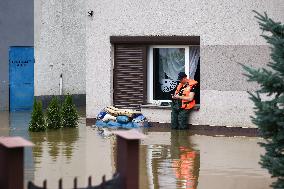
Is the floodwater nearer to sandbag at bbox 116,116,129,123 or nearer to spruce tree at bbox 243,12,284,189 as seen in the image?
sandbag at bbox 116,116,129,123

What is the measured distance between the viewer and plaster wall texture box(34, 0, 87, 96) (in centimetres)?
2933

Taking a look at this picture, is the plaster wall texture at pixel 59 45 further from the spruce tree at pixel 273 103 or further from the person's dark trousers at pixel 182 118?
the spruce tree at pixel 273 103

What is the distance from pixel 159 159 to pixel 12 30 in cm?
1456

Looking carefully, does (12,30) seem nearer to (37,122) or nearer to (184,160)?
(37,122)

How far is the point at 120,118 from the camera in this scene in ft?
73.2

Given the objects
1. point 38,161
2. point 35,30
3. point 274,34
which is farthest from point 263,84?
point 35,30

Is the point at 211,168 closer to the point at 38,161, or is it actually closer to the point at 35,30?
the point at 38,161

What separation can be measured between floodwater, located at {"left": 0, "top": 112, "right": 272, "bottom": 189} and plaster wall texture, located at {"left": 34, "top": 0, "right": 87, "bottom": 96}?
7.38m

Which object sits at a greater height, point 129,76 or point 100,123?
point 129,76

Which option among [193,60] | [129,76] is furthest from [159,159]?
[129,76]

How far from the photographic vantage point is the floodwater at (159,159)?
13422mm

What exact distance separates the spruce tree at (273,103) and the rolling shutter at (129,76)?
1210cm

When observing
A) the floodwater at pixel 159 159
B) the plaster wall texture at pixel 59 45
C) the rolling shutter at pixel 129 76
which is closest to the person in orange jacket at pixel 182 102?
the floodwater at pixel 159 159

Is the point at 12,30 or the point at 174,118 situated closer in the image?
the point at 174,118
